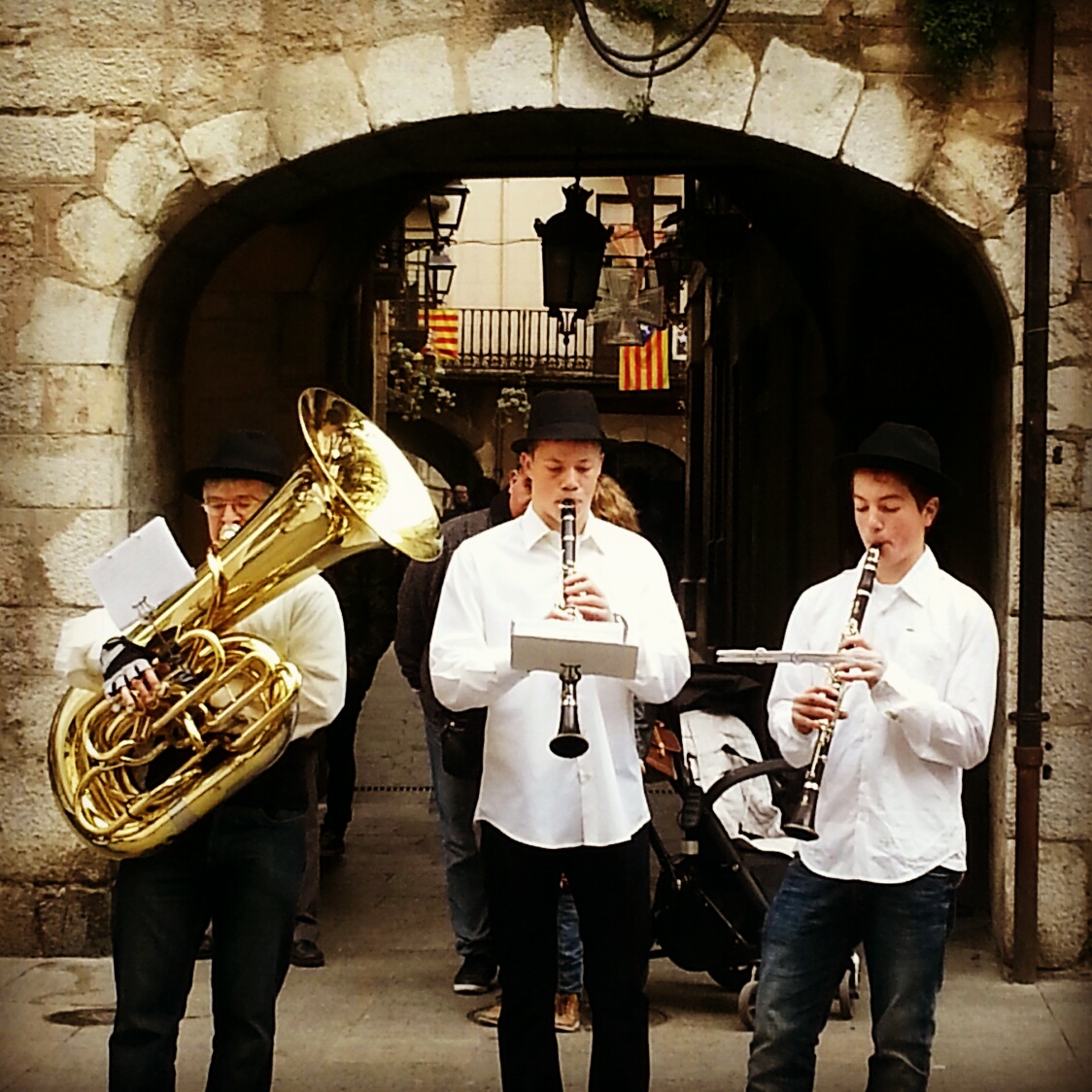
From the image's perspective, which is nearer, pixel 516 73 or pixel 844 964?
pixel 844 964

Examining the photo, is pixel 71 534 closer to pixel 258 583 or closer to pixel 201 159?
pixel 201 159

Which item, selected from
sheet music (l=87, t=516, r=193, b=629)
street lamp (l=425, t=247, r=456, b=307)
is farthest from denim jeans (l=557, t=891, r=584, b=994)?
street lamp (l=425, t=247, r=456, b=307)

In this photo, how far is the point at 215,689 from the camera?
138 inches

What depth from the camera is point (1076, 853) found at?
5.95 meters

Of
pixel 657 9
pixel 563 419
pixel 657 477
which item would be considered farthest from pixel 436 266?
pixel 657 477

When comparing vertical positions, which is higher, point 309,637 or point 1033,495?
point 1033,495

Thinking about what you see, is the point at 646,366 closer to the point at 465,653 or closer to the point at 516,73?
the point at 516,73

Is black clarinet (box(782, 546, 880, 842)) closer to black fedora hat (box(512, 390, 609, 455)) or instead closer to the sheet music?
black fedora hat (box(512, 390, 609, 455))

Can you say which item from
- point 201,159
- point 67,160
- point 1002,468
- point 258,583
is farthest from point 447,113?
point 258,583

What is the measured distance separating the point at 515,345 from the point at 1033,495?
94.5 feet

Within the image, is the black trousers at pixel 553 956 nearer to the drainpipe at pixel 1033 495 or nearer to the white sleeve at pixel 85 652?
the white sleeve at pixel 85 652

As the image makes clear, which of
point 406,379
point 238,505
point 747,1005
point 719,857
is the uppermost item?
point 406,379

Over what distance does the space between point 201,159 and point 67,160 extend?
47 centimetres

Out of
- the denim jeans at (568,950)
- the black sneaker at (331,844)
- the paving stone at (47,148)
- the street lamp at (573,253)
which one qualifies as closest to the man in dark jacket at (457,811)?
the denim jeans at (568,950)
